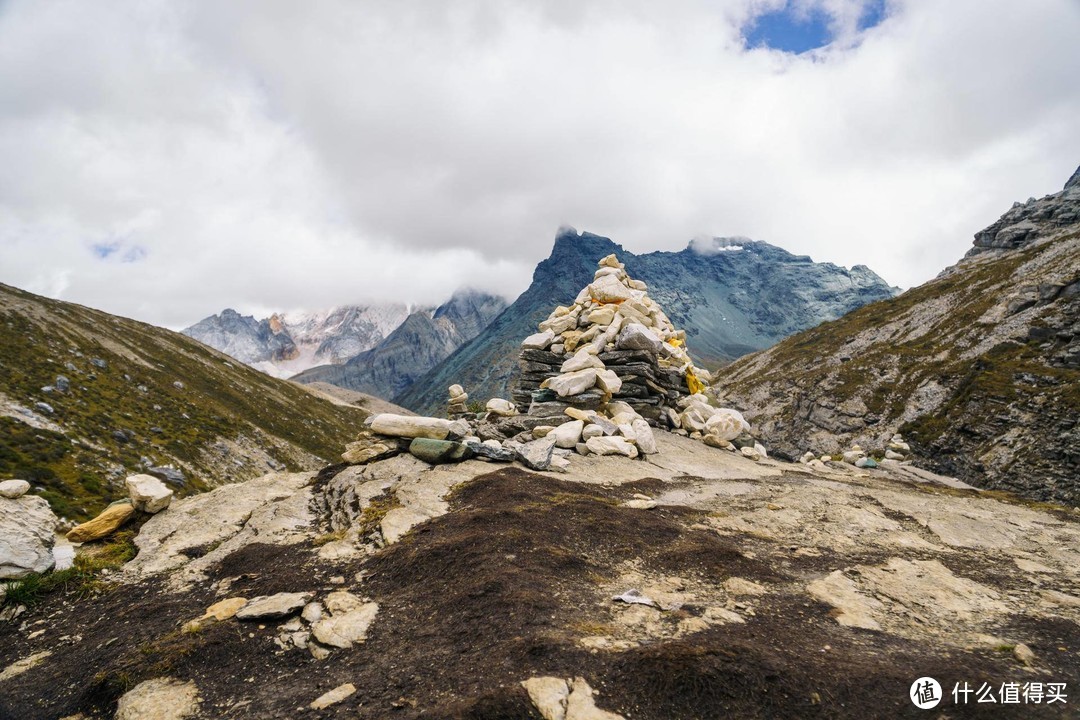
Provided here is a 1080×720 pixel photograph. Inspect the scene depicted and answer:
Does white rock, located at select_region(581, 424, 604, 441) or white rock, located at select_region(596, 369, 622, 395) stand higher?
white rock, located at select_region(596, 369, 622, 395)

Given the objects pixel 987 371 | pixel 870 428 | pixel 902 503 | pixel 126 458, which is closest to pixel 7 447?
pixel 126 458

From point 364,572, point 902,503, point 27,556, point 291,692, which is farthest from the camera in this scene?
point 902,503

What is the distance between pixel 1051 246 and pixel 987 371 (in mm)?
109426

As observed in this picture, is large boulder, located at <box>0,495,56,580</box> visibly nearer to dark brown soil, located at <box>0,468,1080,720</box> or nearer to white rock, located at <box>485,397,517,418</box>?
dark brown soil, located at <box>0,468,1080,720</box>

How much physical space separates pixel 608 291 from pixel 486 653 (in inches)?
1438

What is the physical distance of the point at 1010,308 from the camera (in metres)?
103

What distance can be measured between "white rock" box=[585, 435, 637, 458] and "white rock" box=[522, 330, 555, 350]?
14324 mm

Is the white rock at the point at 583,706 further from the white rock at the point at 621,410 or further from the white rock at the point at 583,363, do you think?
the white rock at the point at 583,363

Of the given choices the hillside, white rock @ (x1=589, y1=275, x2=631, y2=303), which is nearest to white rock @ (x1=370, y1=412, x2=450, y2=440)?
white rock @ (x1=589, y1=275, x2=631, y2=303)

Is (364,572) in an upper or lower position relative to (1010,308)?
lower

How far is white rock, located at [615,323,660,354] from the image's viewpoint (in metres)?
33.5

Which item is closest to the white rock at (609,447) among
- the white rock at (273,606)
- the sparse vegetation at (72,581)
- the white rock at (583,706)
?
the white rock at (273,606)

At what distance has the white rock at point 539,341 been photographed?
37781mm

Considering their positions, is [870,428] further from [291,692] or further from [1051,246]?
[291,692]
